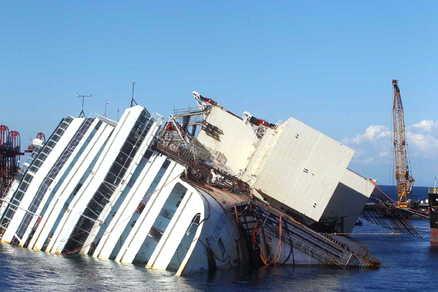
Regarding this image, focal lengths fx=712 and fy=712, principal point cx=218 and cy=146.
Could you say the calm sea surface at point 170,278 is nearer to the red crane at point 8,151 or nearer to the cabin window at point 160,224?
the cabin window at point 160,224

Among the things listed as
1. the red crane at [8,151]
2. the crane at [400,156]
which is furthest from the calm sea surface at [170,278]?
the crane at [400,156]

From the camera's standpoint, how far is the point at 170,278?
46.2 meters

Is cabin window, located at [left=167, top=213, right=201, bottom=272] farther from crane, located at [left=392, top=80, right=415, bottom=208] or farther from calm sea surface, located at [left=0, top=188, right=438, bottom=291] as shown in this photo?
crane, located at [left=392, top=80, right=415, bottom=208]

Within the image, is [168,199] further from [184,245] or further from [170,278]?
[170,278]

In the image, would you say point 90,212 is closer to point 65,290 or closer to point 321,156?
point 65,290

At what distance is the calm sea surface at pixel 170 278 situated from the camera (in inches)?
1738

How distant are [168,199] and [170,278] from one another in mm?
7175

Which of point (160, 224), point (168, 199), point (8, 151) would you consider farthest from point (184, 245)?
point (8, 151)

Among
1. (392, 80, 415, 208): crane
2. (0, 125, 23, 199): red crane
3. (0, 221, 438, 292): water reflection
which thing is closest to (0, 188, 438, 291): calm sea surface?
(0, 221, 438, 292): water reflection

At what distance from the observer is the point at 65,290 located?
138 ft

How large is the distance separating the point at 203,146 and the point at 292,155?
40.4 feet

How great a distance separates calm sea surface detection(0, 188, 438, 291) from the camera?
44.2m

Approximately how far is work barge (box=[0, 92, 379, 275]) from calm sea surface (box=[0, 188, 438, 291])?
1386 mm

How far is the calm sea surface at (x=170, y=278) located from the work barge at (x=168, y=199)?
1386 millimetres
